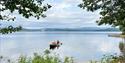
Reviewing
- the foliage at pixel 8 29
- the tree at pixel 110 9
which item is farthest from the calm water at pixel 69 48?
the foliage at pixel 8 29

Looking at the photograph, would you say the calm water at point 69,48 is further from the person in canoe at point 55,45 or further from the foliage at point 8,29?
the foliage at point 8,29

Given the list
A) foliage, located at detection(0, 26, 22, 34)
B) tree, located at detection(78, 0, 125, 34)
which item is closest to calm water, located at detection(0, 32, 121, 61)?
tree, located at detection(78, 0, 125, 34)

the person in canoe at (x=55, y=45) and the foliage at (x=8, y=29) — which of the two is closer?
the foliage at (x=8, y=29)

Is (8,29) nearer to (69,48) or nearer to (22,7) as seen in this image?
(22,7)

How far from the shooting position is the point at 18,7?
14.8m

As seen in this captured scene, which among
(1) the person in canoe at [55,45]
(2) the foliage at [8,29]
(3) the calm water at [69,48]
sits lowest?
(3) the calm water at [69,48]

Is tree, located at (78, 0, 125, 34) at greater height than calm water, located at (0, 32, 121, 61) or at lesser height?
greater

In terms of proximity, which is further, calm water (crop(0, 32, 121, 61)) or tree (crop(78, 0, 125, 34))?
calm water (crop(0, 32, 121, 61))

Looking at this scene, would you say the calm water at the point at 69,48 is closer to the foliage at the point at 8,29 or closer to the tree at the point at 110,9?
the tree at the point at 110,9

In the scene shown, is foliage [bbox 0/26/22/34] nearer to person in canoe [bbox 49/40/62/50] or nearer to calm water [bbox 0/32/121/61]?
person in canoe [bbox 49/40/62/50]

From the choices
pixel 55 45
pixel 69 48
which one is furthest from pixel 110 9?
pixel 69 48

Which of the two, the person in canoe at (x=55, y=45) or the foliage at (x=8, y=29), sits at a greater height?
the foliage at (x=8, y=29)

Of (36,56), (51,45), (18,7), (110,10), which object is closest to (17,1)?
(18,7)

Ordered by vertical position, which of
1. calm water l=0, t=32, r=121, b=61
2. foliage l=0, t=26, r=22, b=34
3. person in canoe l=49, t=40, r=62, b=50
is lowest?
calm water l=0, t=32, r=121, b=61
